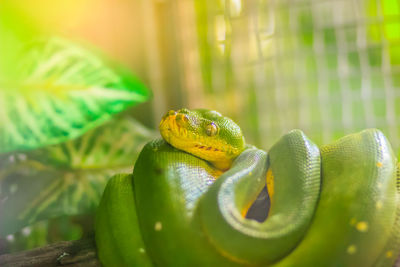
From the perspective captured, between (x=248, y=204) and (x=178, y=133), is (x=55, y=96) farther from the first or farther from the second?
(x=248, y=204)

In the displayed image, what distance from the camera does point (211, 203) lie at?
3.39 ft

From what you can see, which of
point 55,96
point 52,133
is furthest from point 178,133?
point 55,96

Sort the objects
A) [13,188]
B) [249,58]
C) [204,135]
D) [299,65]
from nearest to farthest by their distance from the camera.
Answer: [204,135] → [13,188] → [299,65] → [249,58]

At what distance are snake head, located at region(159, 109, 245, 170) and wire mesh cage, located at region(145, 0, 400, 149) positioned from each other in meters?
0.89

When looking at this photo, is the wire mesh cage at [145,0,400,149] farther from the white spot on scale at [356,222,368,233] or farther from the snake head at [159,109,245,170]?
the white spot on scale at [356,222,368,233]

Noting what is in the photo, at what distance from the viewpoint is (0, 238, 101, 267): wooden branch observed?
3.97 ft

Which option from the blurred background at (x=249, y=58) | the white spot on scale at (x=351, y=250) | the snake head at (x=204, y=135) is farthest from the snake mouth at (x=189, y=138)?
the blurred background at (x=249, y=58)

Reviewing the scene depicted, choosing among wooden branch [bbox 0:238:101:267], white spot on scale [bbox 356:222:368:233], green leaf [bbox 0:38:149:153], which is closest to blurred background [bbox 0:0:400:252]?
green leaf [bbox 0:38:149:153]

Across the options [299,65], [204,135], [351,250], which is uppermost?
[299,65]

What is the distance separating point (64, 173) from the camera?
2.09m

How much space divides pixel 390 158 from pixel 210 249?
24.8 inches

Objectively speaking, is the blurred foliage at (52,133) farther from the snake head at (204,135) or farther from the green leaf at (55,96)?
the snake head at (204,135)

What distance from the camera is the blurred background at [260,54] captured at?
2.12 meters

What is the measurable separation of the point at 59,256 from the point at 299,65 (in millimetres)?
1731
